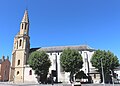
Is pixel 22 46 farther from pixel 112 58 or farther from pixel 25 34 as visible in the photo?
pixel 112 58

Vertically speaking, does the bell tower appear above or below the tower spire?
below

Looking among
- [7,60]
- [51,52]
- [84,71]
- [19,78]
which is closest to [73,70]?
[84,71]

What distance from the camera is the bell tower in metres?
67.9

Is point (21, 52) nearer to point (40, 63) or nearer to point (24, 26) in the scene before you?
point (24, 26)

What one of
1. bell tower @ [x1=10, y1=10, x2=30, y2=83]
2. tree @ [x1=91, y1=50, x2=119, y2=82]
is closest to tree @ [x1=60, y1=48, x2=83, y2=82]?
tree @ [x1=91, y1=50, x2=119, y2=82]

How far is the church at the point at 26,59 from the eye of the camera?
211 ft

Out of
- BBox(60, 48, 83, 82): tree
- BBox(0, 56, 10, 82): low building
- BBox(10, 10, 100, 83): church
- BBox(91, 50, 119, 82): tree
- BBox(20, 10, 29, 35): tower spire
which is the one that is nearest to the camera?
BBox(91, 50, 119, 82): tree

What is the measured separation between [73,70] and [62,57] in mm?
6202

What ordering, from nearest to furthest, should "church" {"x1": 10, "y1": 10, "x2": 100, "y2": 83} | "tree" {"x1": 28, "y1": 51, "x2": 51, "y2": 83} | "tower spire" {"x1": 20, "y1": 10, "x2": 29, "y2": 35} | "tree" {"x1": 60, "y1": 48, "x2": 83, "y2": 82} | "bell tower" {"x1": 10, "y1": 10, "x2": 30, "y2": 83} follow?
"tree" {"x1": 60, "y1": 48, "x2": 83, "y2": 82} < "tree" {"x1": 28, "y1": 51, "x2": 51, "y2": 83} < "church" {"x1": 10, "y1": 10, "x2": 100, "y2": 83} < "bell tower" {"x1": 10, "y1": 10, "x2": 30, "y2": 83} < "tower spire" {"x1": 20, "y1": 10, "x2": 29, "y2": 35}

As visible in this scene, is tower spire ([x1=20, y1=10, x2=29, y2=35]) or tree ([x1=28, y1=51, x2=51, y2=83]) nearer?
tree ([x1=28, y1=51, x2=51, y2=83])

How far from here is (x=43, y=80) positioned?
60.6m

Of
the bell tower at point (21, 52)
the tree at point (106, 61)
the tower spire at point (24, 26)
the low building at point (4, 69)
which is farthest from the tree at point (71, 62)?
the low building at point (4, 69)

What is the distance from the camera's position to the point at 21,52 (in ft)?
231

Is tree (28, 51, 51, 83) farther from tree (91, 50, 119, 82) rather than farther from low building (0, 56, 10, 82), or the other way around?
low building (0, 56, 10, 82)
